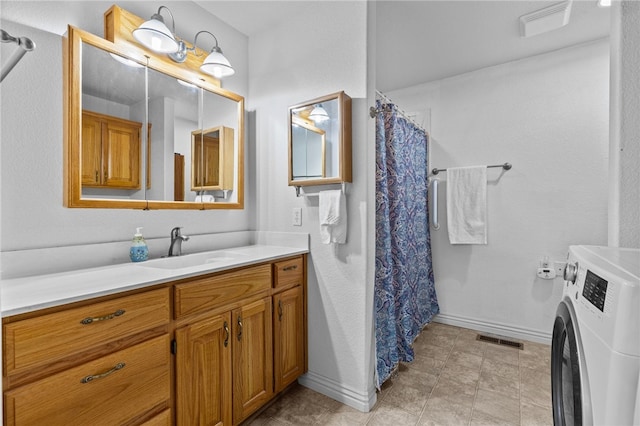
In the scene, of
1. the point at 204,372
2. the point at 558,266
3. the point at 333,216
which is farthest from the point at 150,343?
the point at 558,266

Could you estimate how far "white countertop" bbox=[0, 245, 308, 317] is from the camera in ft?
2.94

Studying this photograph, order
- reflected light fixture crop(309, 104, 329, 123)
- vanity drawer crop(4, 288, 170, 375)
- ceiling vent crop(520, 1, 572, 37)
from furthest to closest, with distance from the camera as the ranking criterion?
1. ceiling vent crop(520, 1, 572, 37)
2. reflected light fixture crop(309, 104, 329, 123)
3. vanity drawer crop(4, 288, 170, 375)

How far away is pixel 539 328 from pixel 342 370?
74.7 inches

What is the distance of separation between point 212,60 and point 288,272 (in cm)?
142

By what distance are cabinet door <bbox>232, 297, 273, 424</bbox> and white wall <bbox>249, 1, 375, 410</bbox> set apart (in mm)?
380

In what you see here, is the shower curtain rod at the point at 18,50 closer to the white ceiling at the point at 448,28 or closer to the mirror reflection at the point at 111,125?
the mirror reflection at the point at 111,125

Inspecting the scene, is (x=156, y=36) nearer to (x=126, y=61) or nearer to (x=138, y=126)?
(x=126, y=61)

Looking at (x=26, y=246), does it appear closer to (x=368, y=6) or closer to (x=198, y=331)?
(x=198, y=331)

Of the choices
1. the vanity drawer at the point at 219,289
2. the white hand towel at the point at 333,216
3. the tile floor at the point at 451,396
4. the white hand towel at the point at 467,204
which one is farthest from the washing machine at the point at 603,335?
the white hand towel at the point at 467,204

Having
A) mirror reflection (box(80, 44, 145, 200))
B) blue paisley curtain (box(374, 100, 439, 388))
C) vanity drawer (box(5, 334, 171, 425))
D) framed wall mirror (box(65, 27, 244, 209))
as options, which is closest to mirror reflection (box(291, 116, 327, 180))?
blue paisley curtain (box(374, 100, 439, 388))

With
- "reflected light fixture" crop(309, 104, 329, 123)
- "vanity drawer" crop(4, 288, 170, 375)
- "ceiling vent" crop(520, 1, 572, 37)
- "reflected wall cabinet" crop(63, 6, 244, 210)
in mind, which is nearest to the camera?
"vanity drawer" crop(4, 288, 170, 375)

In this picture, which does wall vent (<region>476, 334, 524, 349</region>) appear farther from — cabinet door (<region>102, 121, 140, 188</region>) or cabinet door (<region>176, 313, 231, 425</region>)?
cabinet door (<region>102, 121, 140, 188</region>)

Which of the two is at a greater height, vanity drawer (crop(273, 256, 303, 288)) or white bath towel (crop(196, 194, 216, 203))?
white bath towel (crop(196, 194, 216, 203))

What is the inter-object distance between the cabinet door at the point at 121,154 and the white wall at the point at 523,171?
8.57 ft
